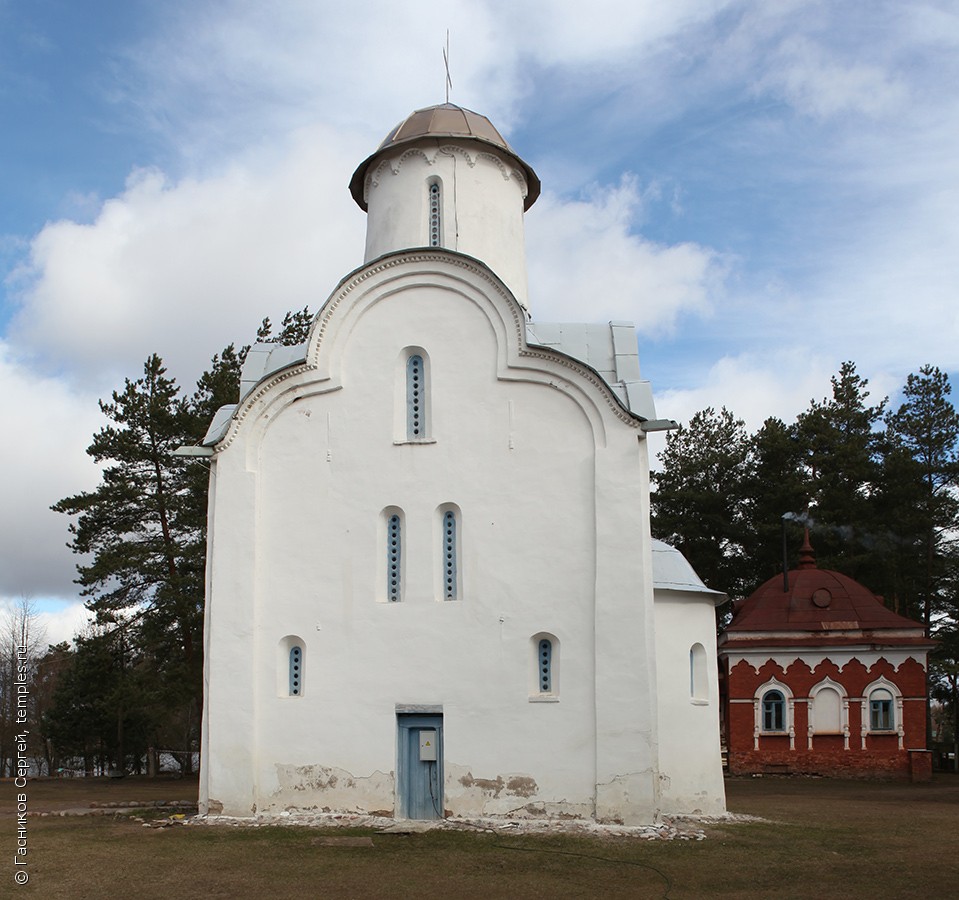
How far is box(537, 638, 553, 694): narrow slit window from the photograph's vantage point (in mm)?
14969

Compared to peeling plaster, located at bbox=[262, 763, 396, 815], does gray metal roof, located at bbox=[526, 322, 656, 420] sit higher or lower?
higher

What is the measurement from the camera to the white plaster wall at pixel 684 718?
16.2m

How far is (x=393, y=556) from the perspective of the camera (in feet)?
52.1

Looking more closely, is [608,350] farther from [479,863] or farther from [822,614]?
[822,614]

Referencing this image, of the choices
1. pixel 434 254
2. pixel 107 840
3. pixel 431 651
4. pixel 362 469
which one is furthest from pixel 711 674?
pixel 107 840

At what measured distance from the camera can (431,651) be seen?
50.1ft

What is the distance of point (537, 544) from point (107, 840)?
7.28 meters

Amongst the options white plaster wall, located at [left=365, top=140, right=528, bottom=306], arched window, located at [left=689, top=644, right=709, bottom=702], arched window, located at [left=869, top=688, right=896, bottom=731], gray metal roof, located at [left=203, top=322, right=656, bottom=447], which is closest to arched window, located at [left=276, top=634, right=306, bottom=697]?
gray metal roof, located at [left=203, top=322, right=656, bottom=447]

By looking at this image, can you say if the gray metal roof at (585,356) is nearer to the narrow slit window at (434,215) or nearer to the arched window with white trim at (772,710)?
the narrow slit window at (434,215)

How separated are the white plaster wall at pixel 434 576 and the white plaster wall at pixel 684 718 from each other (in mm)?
128

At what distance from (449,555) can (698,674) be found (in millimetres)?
4860

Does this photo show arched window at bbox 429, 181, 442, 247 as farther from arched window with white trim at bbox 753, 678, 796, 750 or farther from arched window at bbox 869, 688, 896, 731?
arched window at bbox 869, 688, 896, 731

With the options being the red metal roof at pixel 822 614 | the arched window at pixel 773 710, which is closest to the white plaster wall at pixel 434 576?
the arched window at pixel 773 710

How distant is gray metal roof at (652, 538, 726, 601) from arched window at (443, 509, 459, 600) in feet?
11.4
